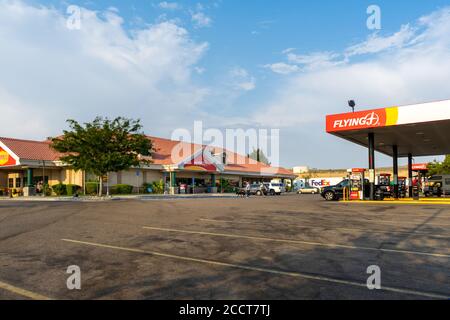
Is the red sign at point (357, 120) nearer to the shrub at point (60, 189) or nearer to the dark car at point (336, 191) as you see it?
the dark car at point (336, 191)

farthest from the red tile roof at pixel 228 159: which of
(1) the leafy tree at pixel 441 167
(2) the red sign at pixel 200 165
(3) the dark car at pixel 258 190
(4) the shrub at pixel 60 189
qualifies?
(1) the leafy tree at pixel 441 167

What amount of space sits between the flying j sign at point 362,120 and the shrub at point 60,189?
28966mm

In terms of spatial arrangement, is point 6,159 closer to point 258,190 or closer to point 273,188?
point 258,190

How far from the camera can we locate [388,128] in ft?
77.6

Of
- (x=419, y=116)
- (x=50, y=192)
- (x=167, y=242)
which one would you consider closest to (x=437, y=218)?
(x=419, y=116)

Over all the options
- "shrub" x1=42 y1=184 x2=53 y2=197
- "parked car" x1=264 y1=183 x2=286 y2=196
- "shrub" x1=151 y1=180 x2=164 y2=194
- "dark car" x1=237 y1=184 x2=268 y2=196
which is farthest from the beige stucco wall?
"parked car" x1=264 y1=183 x2=286 y2=196

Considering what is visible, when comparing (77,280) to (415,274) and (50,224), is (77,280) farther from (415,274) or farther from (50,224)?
(50,224)

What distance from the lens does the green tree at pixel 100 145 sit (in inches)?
1200

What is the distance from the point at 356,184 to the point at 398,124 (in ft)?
21.4

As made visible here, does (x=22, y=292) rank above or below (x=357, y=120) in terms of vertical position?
below

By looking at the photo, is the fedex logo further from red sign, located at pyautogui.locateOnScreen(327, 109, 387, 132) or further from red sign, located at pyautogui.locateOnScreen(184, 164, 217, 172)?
red sign, located at pyautogui.locateOnScreen(184, 164, 217, 172)

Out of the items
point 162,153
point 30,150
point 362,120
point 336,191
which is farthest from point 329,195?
point 30,150

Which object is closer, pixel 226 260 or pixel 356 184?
pixel 226 260
